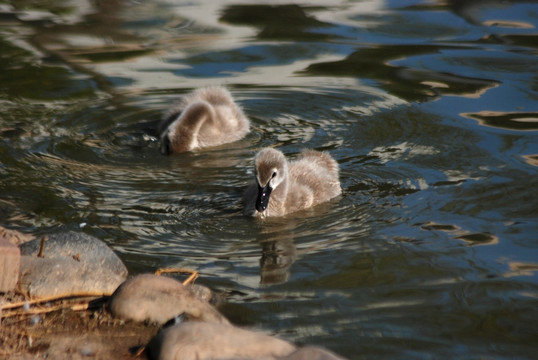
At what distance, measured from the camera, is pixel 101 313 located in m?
5.10

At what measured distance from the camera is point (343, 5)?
45.5 ft

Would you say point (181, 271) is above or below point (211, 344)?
below

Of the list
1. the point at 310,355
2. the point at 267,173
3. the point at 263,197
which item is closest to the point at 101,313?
the point at 310,355

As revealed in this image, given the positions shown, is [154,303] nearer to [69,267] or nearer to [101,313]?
[101,313]

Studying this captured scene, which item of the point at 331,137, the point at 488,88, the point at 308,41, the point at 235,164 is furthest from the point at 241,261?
the point at 308,41

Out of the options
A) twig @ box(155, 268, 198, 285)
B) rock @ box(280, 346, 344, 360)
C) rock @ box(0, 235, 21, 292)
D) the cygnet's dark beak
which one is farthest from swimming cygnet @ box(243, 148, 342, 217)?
rock @ box(280, 346, 344, 360)

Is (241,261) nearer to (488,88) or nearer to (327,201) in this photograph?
(327,201)

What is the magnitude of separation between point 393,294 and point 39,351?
6.94 ft

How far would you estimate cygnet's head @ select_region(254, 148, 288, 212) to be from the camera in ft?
Answer: 22.4

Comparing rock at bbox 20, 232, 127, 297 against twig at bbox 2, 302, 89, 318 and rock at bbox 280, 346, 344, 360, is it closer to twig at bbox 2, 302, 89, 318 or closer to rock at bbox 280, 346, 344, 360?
twig at bbox 2, 302, 89, 318

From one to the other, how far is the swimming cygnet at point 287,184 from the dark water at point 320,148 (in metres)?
0.15

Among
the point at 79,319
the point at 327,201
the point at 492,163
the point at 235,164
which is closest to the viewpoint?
the point at 79,319

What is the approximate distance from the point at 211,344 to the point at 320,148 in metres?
4.03

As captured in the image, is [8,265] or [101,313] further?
[101,313]
